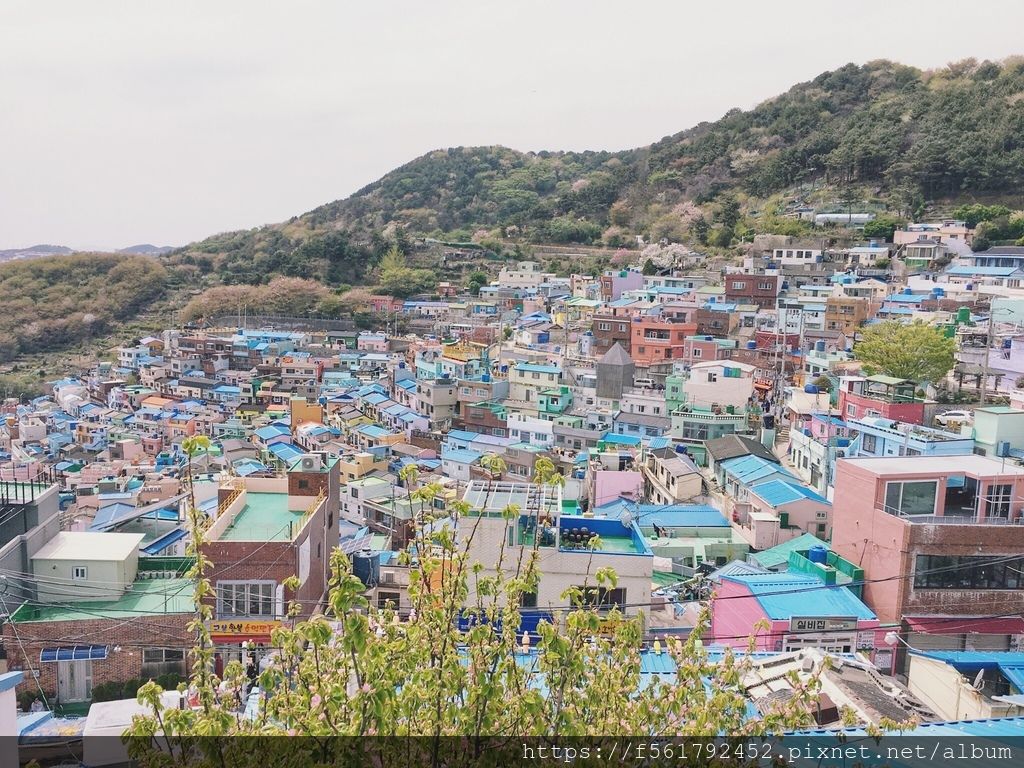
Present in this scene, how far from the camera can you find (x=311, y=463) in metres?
9.21

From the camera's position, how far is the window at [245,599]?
25.3ft

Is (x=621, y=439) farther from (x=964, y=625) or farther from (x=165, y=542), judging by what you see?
(x=964, y=625)

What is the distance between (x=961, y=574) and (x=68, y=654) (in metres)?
9.25

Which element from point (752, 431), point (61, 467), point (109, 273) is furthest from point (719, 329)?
point (109, 273)

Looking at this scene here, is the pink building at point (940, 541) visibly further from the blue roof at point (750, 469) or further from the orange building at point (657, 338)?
the orange building at point (657, 338)

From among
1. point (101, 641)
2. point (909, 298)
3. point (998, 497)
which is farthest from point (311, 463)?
point (909, 298)

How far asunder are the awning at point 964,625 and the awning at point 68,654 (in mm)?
8381

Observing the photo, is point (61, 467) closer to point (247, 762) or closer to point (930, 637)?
point (930, 637)

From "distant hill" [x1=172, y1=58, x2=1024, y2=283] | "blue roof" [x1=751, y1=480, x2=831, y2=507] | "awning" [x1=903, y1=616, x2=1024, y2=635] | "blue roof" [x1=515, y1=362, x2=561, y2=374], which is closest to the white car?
"blue roof" [x1=751, y1=480, x2=831, y2=507]

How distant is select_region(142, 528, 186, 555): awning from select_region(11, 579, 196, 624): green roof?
4.71m

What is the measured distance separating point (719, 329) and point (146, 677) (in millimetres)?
21185

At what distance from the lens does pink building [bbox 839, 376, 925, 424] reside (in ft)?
49.1

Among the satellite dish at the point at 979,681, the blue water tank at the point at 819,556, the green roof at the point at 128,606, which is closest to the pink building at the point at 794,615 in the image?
the blue water tank at the point at 819,556

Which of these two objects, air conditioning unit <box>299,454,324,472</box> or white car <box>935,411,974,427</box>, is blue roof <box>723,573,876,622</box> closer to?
air conditioning unit <box>299,454,324,472</box>
